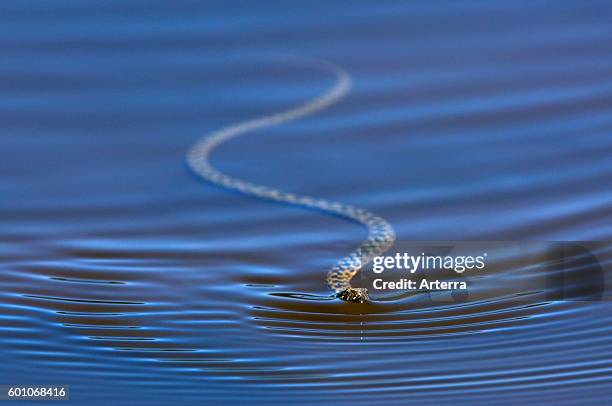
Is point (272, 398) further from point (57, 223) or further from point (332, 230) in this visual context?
point (57, 223)

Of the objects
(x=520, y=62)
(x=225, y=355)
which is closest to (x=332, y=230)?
(x=225, y=355)

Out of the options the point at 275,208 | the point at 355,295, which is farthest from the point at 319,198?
the point at 355,295

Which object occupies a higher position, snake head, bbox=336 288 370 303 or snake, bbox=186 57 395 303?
snake, bbox=186 57 395 303

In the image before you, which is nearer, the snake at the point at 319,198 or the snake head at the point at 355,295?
the snake head at the point at 355,295

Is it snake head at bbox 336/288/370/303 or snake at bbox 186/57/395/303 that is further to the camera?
snake at bbox 186/57/395/303

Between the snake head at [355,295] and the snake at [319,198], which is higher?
the snake at [319,198]
